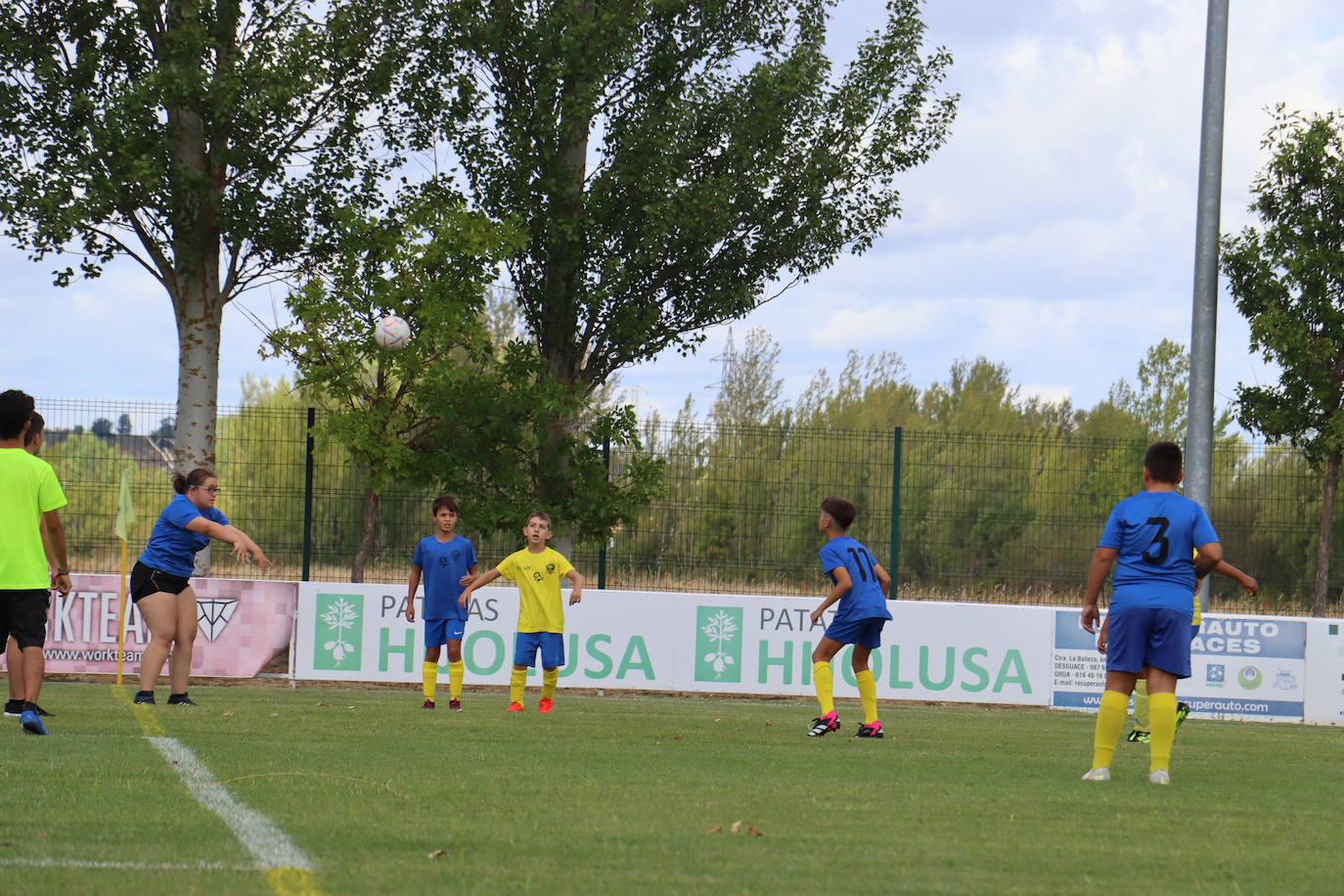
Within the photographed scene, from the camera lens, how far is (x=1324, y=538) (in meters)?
21.4

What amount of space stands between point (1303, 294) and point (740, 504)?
8362mm

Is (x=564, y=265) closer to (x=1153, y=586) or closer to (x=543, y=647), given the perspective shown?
(x=543, y=647)

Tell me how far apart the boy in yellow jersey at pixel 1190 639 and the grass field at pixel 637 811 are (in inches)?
15.4

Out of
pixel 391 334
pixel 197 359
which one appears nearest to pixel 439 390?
pixel 391 334

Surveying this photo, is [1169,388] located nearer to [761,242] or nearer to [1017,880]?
[761,242]

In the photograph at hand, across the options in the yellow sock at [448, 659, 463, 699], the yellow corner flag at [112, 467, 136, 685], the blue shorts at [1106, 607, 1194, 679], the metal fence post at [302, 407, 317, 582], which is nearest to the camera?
the blue shorts at [1106, 607, 1194, 679]

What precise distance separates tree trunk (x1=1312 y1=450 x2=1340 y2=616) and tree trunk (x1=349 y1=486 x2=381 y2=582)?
1262 centimetres

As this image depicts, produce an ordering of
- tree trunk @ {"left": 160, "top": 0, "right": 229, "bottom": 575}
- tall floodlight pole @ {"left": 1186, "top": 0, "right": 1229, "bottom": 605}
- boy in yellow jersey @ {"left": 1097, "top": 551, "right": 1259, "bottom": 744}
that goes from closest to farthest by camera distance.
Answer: boy in yellow jersey @ {"left": 1097, "top": 551, "right": 1259, "bottom": 744} → tall floodlight pole @ {"left": 1186, "top": 0, "right": 1229, "bottom": 605} → tree trunk @ {"left": 160, "top": 0, "right": 229, "bottom": 575}

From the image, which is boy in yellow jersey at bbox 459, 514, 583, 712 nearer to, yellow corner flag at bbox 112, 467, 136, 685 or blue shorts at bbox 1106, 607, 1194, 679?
yellow corner flag at bbox 112, 467, 136, 685

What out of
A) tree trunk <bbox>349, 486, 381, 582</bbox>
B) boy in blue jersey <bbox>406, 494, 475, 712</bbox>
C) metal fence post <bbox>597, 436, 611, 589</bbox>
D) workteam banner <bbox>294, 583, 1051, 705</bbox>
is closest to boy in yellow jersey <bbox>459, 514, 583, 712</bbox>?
boy in blue jersey <bbox>406, 494, 475, 712</bbox>

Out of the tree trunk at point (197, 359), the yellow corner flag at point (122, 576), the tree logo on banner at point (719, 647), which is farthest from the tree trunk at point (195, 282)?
the tree logo on banner at point (719, 647)

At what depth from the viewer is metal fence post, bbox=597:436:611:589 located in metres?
20.1

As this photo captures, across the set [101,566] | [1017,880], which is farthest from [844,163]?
[1017,880]

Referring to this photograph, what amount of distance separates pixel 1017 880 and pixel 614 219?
1708 centimetres
